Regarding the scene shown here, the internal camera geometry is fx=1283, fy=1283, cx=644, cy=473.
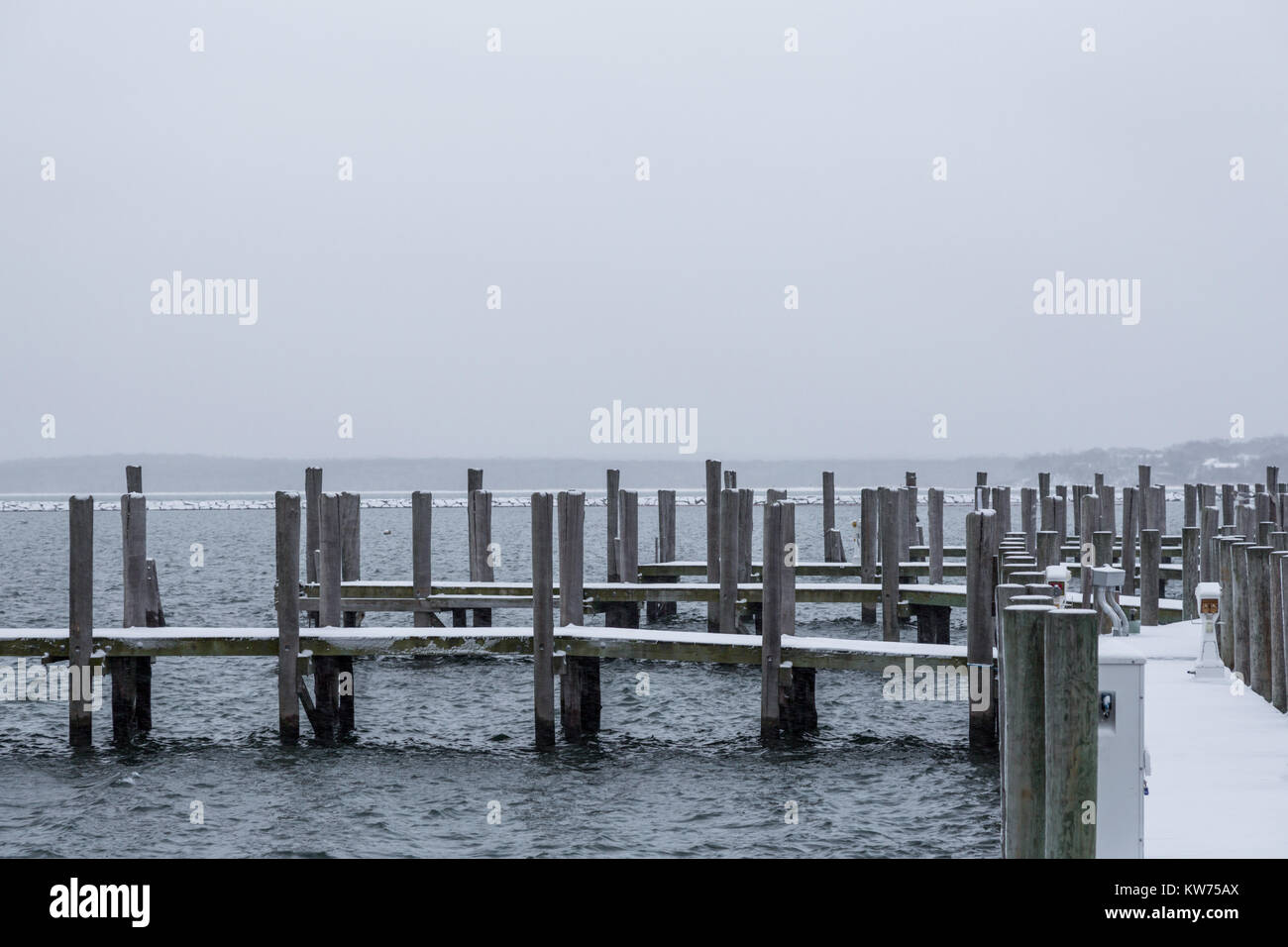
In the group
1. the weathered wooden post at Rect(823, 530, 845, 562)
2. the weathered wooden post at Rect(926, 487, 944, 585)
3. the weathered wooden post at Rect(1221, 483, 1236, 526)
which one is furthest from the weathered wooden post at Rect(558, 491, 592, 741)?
the weathered wooden post at Rect(1221, 483, 1236, 526)

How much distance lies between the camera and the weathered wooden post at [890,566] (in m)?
18.5

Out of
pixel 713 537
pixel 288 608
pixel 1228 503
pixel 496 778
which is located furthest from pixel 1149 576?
pixel 1228 503

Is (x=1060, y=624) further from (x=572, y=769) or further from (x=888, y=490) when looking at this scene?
(x=888, y=490)

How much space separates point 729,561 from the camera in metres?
17.1

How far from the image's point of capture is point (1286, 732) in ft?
31.1

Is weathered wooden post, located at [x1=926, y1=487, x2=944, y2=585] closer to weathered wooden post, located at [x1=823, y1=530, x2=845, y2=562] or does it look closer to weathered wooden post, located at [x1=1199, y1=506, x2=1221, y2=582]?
weathered wooden post, located at [x1=1199, y1=506, x2=1221, y2=582]

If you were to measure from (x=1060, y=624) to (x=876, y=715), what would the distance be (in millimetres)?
12047

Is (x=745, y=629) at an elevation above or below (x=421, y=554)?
below

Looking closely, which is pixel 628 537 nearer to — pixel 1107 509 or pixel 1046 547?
pixel 1046 547

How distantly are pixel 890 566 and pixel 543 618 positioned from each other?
23.5ft

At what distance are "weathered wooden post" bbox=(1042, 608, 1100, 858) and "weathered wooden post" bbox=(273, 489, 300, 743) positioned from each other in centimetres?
998

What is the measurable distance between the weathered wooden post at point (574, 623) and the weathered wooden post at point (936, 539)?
8.32 metres

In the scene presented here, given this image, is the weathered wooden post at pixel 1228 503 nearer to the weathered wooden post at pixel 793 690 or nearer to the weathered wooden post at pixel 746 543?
the weathered wooden post at pixel 746 543
